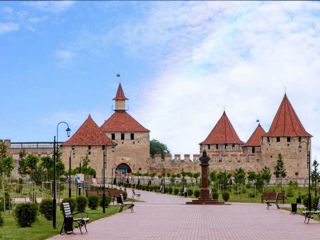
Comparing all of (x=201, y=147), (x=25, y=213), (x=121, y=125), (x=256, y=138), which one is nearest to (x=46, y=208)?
(x=25, y=213)

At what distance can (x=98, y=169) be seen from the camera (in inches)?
2758

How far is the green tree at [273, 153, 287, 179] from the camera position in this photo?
65.4 meters

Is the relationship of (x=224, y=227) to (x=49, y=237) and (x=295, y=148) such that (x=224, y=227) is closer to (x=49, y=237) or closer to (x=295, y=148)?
(x=49, y=237)

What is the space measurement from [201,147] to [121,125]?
8.98 m

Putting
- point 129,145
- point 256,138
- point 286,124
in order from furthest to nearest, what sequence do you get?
1. point 256,138
2. point 129,145
3. point 286,124

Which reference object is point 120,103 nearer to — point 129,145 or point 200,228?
point 129,145

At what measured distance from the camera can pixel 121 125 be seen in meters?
77.4

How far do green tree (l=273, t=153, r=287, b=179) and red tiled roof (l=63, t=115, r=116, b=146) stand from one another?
16.2 m

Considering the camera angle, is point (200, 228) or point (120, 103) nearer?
point (200, 228)

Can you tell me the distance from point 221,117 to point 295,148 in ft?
37.4

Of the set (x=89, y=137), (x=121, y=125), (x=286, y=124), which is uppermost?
(x=121, y=125)

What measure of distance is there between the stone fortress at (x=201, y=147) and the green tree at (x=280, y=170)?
1283mm

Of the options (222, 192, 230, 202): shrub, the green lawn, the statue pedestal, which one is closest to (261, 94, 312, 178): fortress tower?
(222, 192, 230, 202): shrub

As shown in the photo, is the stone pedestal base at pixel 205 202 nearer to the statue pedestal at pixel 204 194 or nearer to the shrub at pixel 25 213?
the statue pedestal at pixel 204 194
